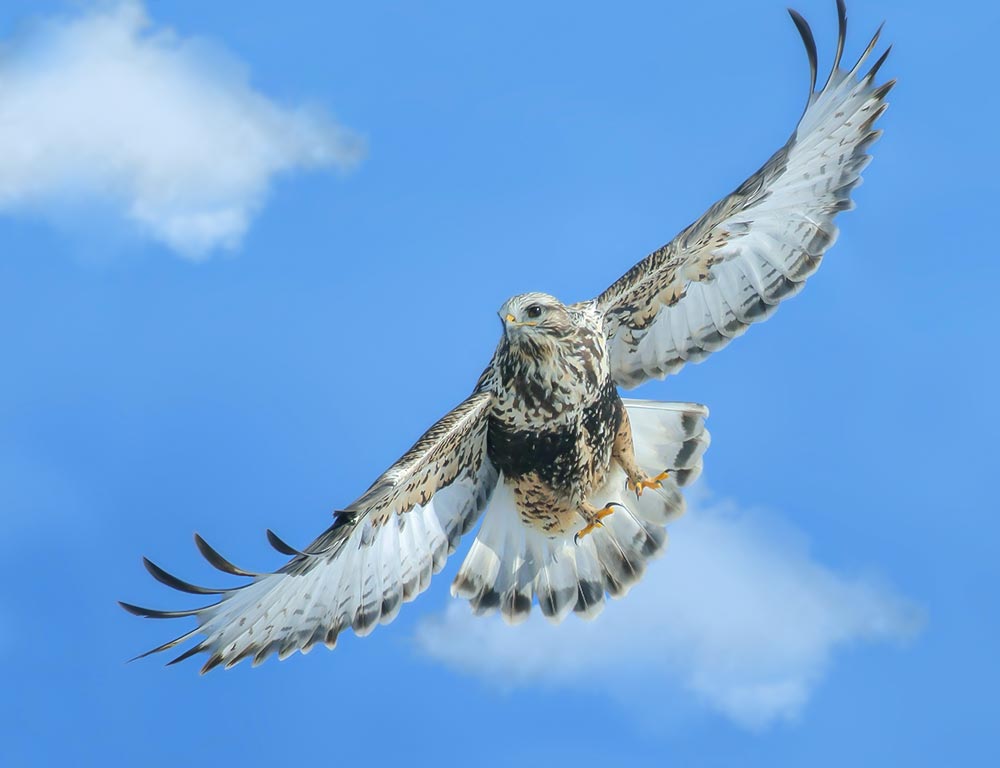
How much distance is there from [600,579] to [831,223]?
2.29 metres

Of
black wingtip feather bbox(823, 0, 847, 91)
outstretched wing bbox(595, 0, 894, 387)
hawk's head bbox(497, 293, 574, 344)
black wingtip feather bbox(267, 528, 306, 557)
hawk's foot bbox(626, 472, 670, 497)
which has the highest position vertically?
black wingtip feather bbox(823, 0, 847, 91)

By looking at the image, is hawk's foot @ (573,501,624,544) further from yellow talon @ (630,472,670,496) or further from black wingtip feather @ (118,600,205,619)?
black wingtip feather @ (118,600,205,619)

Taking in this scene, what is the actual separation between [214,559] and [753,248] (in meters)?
3.47

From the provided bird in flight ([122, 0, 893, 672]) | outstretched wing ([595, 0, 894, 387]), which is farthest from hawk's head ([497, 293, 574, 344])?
outstretched wing ([595, 0, 894, 387])

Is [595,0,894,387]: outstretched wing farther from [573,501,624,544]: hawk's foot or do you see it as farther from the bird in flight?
[573,501,624,544]: hawk's foot

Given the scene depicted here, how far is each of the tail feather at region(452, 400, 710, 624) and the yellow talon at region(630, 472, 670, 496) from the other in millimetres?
60

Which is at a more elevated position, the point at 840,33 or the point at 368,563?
the point at 840,33

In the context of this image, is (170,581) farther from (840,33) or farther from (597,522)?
(840,33)

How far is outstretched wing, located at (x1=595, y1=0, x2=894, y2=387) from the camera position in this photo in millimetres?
8141

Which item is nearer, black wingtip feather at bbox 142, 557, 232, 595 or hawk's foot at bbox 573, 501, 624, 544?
black wingtip feather at bbox 142, 557, 232, 595

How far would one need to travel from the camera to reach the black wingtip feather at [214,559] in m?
6.57

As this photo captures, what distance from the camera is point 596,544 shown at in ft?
28.1

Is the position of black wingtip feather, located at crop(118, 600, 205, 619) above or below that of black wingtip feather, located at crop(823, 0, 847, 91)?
below

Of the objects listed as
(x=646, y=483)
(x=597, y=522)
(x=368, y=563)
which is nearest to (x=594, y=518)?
(x=597, y=522)
